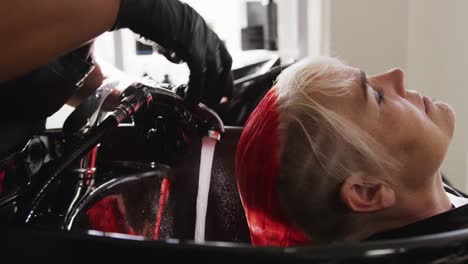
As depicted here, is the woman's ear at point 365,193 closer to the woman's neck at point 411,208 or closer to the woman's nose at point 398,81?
the woman's neck at point 411,208

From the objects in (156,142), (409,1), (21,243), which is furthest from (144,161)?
(409,1)

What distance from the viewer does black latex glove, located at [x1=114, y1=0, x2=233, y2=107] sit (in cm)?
59

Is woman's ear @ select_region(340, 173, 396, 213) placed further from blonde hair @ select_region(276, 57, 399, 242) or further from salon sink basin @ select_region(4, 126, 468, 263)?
salon sink basin @ select_region(4, 126, 468, 263)

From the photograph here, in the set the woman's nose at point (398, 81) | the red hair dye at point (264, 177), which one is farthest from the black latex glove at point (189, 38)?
the woman's nose at point (398, 81)

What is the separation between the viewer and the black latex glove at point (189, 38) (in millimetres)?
595

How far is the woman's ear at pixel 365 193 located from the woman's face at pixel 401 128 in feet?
0.08

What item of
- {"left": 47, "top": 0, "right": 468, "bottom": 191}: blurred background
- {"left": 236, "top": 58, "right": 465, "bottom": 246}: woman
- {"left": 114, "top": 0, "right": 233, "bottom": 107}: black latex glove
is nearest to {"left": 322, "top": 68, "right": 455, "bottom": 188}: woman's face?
{"left": 236, "top": 58, "right": 465, "bottom": 246}: woman

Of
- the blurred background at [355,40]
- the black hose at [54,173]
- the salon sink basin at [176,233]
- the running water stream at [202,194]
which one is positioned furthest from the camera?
the blurred background at [355,40]

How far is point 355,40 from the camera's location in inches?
75.4

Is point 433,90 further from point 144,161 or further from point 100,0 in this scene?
point 100,0

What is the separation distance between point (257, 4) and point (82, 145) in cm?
158

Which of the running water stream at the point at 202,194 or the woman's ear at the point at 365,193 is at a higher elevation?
the woman's ear at the point at 365,193

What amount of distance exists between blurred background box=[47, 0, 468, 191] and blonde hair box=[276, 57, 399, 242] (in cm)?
90

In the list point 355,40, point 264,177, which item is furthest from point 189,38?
point 355,40
